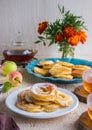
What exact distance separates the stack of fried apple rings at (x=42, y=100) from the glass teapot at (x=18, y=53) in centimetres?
44

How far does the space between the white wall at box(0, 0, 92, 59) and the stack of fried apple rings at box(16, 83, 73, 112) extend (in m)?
0.55

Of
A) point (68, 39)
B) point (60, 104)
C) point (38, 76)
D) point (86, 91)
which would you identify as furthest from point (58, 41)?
point (60, 104)

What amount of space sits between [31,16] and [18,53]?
0.79ft

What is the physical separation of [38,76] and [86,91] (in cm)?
20

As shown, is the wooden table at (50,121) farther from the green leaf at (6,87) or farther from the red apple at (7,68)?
the red apple at (7,68)

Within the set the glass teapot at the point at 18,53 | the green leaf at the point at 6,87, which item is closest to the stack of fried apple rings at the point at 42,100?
the green leaf at the point at 6,87

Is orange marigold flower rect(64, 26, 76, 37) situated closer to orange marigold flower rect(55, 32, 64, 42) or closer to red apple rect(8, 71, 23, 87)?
orange marigold flower rect(55, 32, 64, 42)

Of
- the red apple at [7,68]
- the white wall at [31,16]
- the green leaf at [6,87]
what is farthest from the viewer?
the white wall at [31,16]

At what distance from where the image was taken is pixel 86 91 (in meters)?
0.84

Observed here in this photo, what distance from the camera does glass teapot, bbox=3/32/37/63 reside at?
118 cm

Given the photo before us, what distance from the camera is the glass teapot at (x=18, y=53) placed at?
3.87 ft

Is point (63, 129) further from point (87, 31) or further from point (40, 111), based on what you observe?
point (87, 31)

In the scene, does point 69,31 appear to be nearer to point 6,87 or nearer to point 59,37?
point 59,37

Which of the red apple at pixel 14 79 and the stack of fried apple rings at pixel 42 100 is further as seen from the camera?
the red apple at pixel 14 79
